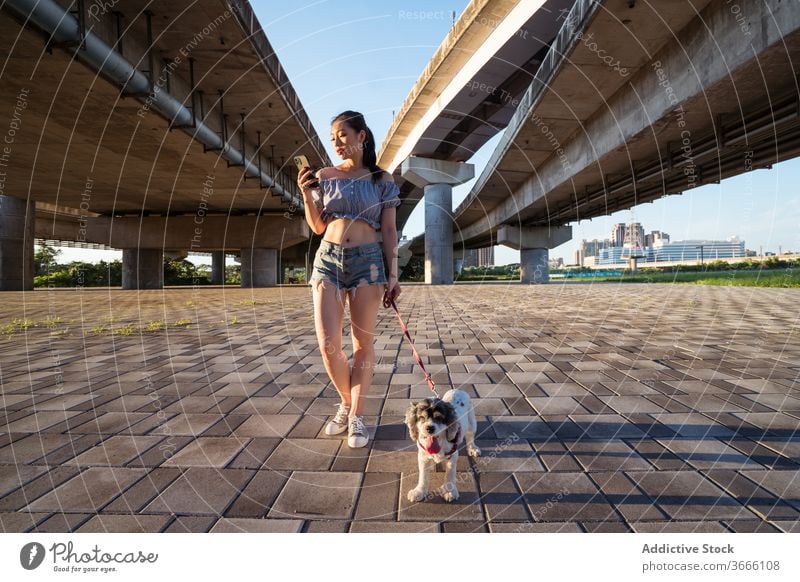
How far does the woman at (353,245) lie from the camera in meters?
2.74

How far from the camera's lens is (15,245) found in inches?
991

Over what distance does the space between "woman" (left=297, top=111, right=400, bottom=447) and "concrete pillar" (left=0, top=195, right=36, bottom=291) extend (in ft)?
103

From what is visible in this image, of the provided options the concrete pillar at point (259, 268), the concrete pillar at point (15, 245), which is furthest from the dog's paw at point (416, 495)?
the concrete pillar at point (259, 268)

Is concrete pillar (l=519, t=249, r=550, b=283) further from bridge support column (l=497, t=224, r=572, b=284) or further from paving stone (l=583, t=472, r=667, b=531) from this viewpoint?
paving stone (l=583, t=472, r=667, b=531)

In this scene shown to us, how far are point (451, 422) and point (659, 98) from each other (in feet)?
41.8

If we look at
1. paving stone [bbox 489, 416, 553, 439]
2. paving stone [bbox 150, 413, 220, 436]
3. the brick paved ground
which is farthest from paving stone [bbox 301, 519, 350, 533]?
paving stone [bbox 150, 413, 220, 436]

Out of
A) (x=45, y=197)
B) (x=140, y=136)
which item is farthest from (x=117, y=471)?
(x=45, y=197)

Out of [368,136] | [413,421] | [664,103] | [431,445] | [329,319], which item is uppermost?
[664,103]

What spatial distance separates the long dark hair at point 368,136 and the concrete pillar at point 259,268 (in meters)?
35.9

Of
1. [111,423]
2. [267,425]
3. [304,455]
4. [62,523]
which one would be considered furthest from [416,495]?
[111,423]

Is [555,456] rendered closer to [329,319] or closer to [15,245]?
[329,319]

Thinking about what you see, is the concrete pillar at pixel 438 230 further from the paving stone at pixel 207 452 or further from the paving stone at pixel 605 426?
the paving stone at pixel 207 452

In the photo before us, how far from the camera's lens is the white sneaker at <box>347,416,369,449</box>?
2750 mm

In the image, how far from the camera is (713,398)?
11.7 feet
